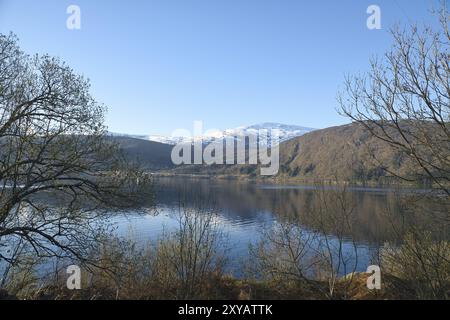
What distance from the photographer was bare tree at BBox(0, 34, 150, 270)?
45.9ft

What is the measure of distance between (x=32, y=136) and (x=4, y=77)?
2.56 metres

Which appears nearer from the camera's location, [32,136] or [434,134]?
[434,134]

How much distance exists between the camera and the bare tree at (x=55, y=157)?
14.0 metres

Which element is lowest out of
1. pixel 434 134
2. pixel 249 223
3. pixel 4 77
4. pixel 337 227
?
pixel 249 223

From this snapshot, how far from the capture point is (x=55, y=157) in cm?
1424

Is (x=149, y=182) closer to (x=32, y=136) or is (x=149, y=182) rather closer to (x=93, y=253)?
(x=93, y=253)

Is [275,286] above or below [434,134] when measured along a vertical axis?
below

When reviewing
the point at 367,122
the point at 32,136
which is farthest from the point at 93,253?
the point at 367,122

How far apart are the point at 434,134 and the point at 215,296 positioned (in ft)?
30.5

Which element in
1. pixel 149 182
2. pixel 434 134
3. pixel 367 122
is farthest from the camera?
pixel 149 182

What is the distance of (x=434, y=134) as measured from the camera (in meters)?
10.6
